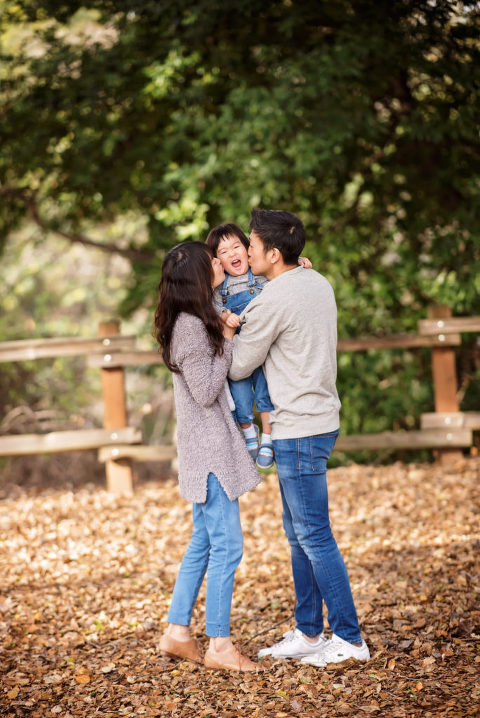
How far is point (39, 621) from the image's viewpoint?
4.04 metres

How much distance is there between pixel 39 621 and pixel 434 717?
88.2 inches

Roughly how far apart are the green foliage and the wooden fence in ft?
1.66

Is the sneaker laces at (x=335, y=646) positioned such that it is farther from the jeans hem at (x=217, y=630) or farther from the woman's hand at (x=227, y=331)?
the woman's hand at (x=227, y=331)

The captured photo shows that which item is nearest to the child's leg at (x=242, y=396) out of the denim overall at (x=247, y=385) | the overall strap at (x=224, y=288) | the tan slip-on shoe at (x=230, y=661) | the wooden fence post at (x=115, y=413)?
the denim overall at (x=247, y=385)

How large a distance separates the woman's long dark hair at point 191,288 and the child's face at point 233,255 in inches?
4.7

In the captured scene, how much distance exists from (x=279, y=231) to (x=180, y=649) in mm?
1922

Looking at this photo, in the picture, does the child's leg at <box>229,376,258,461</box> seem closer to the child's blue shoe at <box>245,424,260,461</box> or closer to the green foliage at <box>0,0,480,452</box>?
the child's blue shoe at <box>245,424,260,461</box>

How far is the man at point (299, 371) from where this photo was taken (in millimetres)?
3047

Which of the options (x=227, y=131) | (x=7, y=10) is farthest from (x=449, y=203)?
(x=7, y=10)

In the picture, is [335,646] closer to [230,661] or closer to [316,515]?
[230,661]

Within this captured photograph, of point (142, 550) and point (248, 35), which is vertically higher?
point (248, 35)

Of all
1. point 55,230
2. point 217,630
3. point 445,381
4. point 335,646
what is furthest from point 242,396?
point 55,230

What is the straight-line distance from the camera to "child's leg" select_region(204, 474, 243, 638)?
321cm

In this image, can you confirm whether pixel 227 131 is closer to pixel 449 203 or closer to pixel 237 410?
pixel 449 203
